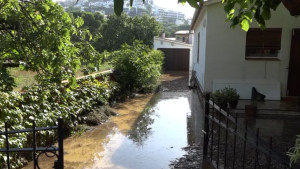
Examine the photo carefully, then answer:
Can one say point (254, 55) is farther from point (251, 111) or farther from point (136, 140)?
point (136, 140)

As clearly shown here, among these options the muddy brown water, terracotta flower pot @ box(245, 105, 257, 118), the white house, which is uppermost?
the white house

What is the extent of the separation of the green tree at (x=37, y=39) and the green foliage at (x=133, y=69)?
8.02 metres

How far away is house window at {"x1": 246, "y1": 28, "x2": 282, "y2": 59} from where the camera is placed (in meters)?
9.57

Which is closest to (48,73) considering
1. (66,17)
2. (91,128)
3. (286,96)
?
(66,17)

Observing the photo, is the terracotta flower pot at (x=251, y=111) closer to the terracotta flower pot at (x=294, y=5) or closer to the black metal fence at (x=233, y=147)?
the black metal fence at (x=233, y=147)

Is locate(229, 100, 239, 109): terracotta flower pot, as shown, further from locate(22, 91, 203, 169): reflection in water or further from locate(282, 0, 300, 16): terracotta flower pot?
locate(282, 0, 300, 16): terracotta flower pot

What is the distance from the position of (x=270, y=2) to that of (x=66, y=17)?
7.69 ft

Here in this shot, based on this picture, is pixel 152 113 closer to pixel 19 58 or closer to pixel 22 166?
pixel 22 166

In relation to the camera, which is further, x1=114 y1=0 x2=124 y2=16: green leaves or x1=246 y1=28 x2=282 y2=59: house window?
x1=246 y1=28 x2=282 y2=59: house window

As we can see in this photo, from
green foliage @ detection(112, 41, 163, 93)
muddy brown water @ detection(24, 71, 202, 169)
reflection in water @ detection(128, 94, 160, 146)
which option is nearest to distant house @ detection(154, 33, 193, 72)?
green foliage @ detection(112, 41, 163, 93)

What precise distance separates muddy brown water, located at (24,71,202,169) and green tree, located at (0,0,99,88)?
212cm

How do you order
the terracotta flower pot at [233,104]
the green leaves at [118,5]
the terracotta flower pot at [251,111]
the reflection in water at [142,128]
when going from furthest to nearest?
the terracotta flower pot at [233,104] < the terracotta flower pot at [251,111] < the reflection in water at [142,128] < the green leaves at [118,5]

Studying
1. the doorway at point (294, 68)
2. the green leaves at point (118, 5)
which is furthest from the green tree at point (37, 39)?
the doorway at point (294, 68)

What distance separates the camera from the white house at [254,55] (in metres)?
9.56
